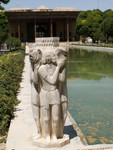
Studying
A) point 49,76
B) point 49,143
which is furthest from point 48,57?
point 49,143

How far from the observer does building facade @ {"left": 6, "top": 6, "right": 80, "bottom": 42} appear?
4459 centimetres

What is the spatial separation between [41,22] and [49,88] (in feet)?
161

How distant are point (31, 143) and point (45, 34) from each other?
174 ft

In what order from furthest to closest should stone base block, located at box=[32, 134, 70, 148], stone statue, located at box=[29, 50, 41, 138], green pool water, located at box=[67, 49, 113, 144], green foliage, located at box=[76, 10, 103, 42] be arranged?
1. green foliage, located at box=[76, 10, 103, 42]
2. green pool water, located at box=[67, 49, 113, 144]
3. stone base block, located at box=[32, 134, 70, 148]
4. stone statue, located at box=[29, 50, 41, 138]

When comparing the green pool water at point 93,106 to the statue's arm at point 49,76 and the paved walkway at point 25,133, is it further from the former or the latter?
the statue's arm at point 49,76

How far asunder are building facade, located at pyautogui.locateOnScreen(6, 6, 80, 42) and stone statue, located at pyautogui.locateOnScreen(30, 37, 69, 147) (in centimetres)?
4238

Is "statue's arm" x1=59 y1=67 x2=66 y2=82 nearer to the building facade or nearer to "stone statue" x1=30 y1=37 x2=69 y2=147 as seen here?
"stone statue" x1=30 y1=37 x2=69 y2=147

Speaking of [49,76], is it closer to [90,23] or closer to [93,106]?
[93,106]

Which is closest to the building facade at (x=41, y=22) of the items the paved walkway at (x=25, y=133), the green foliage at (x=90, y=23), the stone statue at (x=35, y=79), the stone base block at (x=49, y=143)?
the green foliage at (x=90, y=23)

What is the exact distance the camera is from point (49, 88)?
10.2 feet

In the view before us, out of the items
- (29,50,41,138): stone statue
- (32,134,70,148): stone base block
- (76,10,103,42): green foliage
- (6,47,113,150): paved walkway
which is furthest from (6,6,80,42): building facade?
(32,134,70,148): stone base block

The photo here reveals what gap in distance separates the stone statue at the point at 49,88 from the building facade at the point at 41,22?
42.4 m

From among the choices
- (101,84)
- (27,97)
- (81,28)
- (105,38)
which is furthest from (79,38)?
(27,97)

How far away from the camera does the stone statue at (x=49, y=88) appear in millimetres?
3057
